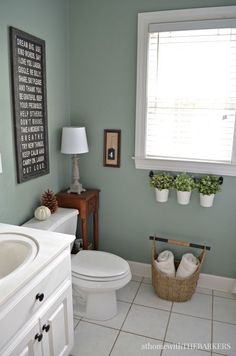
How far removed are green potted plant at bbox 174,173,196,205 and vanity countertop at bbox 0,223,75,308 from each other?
1019 millimetres

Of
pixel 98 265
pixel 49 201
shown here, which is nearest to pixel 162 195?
pixel 98 265

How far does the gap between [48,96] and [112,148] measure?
0.66 m

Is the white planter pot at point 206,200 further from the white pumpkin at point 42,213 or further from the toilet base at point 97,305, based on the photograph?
the white pumpkin at point 42,213

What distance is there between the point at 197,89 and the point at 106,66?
2.47ft

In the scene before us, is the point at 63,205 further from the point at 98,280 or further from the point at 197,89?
the point at 197,89

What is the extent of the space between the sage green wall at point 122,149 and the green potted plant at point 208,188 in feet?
0.31

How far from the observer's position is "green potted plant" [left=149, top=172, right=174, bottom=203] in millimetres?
2291

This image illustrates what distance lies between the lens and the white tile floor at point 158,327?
6.05 feet

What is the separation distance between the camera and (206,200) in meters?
2.22

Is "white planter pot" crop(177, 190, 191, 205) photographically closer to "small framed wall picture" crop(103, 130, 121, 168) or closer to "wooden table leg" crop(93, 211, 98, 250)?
"small framed wall picture" crop(103, 130, 121, 168)

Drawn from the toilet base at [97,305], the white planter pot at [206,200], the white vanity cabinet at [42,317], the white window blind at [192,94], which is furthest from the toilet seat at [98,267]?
the white window blind at [192,94]

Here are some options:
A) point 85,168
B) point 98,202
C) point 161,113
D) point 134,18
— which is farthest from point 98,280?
point 134,18

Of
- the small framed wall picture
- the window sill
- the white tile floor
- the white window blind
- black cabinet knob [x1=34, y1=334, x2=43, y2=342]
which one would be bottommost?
the white tile floor

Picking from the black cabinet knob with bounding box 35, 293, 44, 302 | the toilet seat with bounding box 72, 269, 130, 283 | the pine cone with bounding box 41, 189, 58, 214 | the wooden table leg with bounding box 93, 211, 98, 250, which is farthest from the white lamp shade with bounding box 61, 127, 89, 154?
the black cabinet knob with bounding box 35, 293, 44, 302
